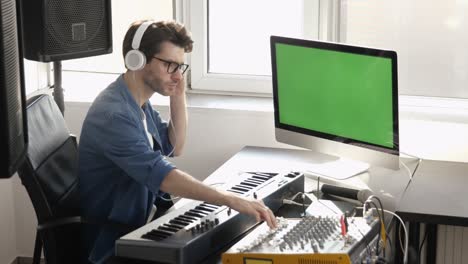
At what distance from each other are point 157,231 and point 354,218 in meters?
0.58

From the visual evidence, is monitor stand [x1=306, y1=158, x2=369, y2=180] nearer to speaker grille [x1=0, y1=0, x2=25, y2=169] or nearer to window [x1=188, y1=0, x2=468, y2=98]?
window [x1=188, y1=0, x2=468, y2=98]

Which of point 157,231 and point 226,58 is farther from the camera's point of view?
point 226,58

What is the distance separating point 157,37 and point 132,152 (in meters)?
0.44

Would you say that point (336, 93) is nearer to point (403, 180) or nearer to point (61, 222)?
point (403, 180)

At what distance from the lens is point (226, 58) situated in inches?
164

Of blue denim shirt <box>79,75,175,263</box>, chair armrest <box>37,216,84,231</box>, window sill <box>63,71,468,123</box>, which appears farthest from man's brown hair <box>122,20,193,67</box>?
window sill <box>63,71,468,123</box>

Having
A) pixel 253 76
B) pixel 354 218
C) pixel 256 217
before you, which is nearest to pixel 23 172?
pixel 256 217

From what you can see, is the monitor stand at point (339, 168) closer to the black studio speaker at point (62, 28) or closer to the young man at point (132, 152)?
the young man at point (132, 152)

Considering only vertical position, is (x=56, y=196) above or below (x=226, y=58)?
below

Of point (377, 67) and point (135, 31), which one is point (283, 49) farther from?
point (135, 31)

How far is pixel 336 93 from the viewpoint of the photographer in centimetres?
326

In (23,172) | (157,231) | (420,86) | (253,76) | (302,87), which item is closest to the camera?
(157,231)

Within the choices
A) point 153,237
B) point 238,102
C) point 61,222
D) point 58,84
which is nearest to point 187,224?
point 153,237

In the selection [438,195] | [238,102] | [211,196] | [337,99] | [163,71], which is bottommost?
[438,195]
